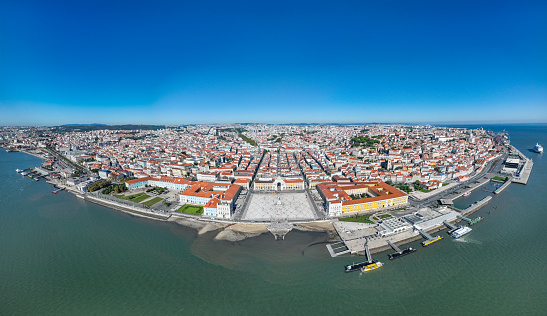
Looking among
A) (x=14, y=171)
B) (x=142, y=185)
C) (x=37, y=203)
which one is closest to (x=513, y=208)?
(x=142, y=185)

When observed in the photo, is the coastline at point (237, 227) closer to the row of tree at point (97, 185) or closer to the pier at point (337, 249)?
the pier at point (337, 249)

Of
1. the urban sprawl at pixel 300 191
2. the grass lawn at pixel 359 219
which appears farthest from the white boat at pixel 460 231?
the grass lawn at pixel 359 219

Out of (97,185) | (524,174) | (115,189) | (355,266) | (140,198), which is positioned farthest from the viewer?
(524,174)

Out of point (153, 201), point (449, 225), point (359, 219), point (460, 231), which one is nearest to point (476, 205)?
point (449, 225)

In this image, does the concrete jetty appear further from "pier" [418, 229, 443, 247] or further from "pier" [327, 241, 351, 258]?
"pier" [327, 241, 351, 258]

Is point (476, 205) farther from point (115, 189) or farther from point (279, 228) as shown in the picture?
point (115, 189)

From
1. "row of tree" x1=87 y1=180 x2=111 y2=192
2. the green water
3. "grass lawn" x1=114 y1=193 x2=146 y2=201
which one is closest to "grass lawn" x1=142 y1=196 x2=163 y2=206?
"grass lawn" x1=114 y1=193 x2=146 y2=201
